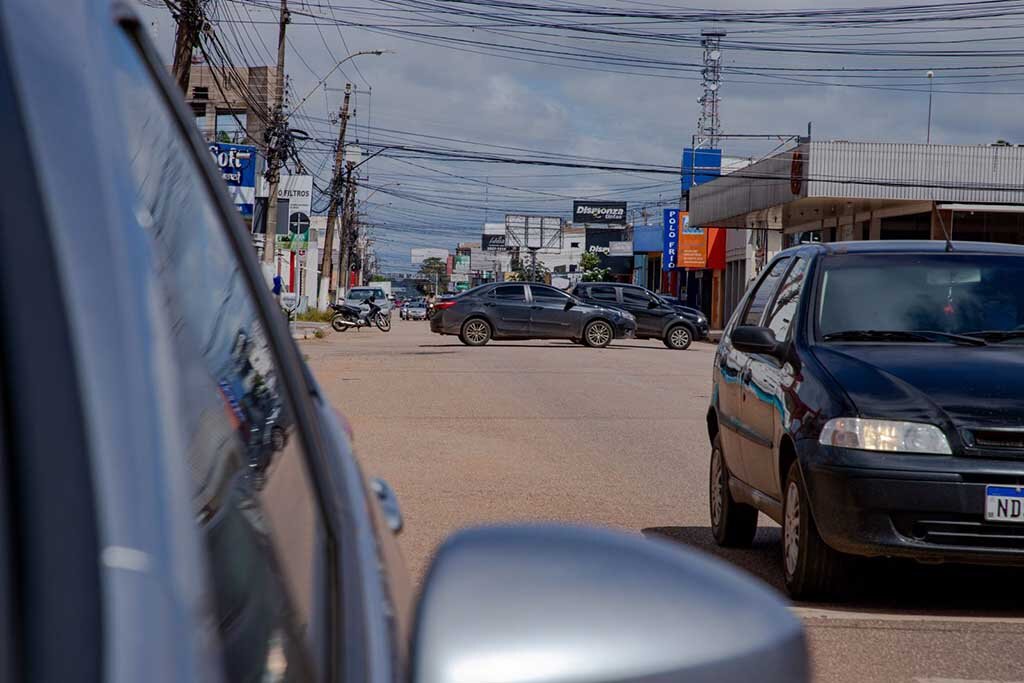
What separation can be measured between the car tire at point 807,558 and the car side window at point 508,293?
26165 mm

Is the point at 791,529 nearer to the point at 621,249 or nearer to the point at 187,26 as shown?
the point at 187,26

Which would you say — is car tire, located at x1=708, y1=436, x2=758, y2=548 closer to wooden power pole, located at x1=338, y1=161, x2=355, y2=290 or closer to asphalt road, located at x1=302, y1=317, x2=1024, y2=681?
asphalt road, located at x1=302, y1=317, x2=1024, y2=681

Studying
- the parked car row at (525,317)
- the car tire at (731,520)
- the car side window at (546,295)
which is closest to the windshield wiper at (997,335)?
the car tire at (731,520)

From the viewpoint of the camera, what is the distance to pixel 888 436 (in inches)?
220

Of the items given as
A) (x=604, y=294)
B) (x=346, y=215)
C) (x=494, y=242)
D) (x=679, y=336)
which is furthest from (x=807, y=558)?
(x=494, y=242)

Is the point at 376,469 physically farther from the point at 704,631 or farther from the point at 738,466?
the point at 704,631

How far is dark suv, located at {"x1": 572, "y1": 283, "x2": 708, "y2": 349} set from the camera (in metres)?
35.2

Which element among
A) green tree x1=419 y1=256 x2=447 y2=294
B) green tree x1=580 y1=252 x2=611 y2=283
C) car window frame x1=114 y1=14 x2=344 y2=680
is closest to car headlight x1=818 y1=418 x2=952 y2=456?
car window frame x1=114 y1=14 x2=344 y2=680

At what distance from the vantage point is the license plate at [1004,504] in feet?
18.1

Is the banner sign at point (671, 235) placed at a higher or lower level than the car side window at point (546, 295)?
higher

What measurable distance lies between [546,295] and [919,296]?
25856mm

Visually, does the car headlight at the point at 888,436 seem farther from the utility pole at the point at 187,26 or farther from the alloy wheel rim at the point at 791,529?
the utility pole at the point at 187,26

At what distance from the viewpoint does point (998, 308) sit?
672 cm

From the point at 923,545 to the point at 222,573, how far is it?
4.95 meters
